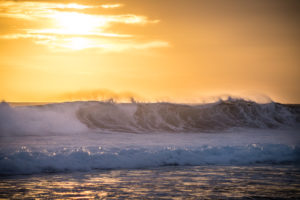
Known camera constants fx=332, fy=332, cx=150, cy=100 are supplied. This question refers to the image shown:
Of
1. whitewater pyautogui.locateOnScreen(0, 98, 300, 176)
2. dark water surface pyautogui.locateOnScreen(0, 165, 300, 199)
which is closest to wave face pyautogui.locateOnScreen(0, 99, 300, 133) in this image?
whitewater pyautogui.locateOnScreen(0, 98, 300, 176)

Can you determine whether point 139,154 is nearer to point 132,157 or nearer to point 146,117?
point 132,157

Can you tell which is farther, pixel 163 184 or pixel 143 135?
pixel 143 135

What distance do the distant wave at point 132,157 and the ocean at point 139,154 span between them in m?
0.03

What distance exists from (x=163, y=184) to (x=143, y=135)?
7.66 m

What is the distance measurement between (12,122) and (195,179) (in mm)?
11171

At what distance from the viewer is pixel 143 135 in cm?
1505

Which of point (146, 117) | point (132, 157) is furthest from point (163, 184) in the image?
point (146, 117)

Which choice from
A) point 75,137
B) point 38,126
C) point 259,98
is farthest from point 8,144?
point 259,98

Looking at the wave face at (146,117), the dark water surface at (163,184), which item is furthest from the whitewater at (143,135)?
the dark water surface at (163,184)

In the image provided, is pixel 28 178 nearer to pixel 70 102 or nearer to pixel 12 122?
pixel 12 122

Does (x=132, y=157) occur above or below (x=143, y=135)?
below

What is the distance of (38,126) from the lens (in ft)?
51.8

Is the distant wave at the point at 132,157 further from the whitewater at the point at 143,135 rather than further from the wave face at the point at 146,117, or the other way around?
the wave face at the point at 146,117

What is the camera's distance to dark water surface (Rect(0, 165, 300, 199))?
6500 millimetres
